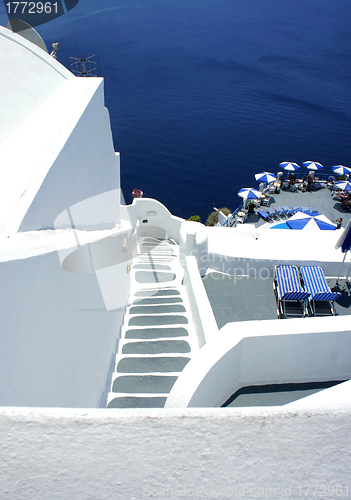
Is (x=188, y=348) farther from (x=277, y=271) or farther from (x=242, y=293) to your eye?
(x=277, y=271)

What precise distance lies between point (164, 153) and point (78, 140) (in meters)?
41.3

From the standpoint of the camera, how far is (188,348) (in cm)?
918

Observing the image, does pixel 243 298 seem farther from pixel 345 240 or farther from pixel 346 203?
pixel 346 203

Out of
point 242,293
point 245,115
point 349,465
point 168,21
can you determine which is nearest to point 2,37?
point 242,293

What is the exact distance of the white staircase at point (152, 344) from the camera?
7.99 metres

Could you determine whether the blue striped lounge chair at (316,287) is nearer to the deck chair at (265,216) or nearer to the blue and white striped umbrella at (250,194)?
the deck chair at (265,216)

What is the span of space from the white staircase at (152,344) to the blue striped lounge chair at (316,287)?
304 cm

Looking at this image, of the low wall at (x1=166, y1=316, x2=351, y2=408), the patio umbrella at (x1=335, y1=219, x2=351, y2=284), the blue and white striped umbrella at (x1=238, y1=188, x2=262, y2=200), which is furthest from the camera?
the blue and white striped umbrella at (x1=238, y1=188, x2=262, y2=200)

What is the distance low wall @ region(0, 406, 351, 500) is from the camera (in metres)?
A: 1.87

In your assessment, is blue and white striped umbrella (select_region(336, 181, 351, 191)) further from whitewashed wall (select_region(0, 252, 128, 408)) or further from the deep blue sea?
whitewashed wall (select_region(0, 252, 128, 408))

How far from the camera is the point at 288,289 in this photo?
8.78 metres

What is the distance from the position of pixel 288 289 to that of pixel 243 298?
1088 millimetres

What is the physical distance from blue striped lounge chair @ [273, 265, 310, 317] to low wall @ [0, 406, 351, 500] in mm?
6774

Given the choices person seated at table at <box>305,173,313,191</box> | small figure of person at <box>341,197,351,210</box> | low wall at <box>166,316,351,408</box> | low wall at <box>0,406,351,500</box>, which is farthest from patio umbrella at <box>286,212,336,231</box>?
low wall at <box>0,406,351,500</box>
